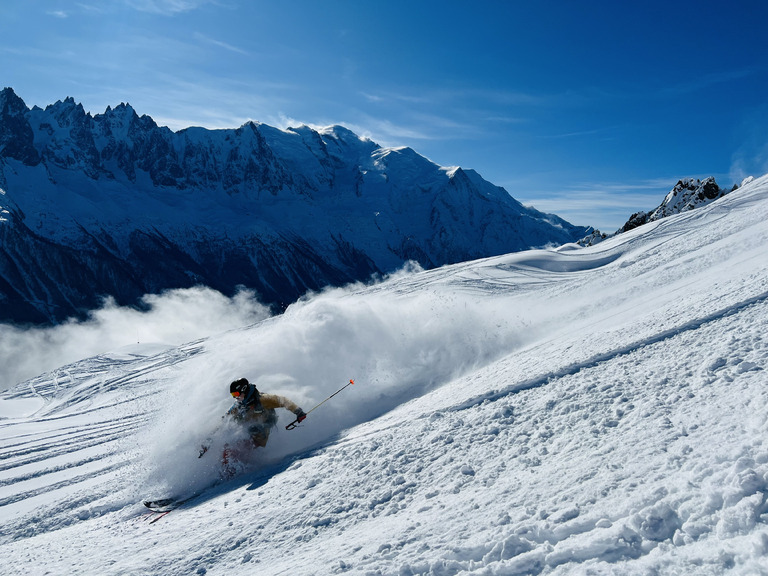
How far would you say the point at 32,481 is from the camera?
1040 cm

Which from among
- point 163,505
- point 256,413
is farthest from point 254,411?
point 163,505

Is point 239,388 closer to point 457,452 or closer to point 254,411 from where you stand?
point 254,411

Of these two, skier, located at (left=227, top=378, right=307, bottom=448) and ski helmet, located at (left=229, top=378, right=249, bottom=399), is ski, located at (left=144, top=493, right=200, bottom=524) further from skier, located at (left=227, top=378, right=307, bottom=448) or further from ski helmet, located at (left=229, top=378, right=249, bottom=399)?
ski helmet, located at (left=229, top=378, right=249, bottom=399)

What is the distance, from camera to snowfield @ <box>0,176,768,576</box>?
429cm

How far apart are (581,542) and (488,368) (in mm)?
6483

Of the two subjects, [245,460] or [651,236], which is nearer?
[245,460]

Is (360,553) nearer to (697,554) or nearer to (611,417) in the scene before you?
(697,554)

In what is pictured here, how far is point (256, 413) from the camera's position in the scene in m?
9.30

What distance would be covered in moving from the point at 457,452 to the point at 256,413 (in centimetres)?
449

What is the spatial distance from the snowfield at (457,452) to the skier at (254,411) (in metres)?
0.34

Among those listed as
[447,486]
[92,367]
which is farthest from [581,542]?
[92,367]

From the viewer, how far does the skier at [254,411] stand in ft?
30.0

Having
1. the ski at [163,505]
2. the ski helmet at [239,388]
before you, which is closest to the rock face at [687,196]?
the ski helmet at [239,388]

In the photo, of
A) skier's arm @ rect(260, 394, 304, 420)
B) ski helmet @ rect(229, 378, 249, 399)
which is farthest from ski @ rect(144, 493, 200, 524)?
skier's arm @ rect(260, 394, 304, 420)
